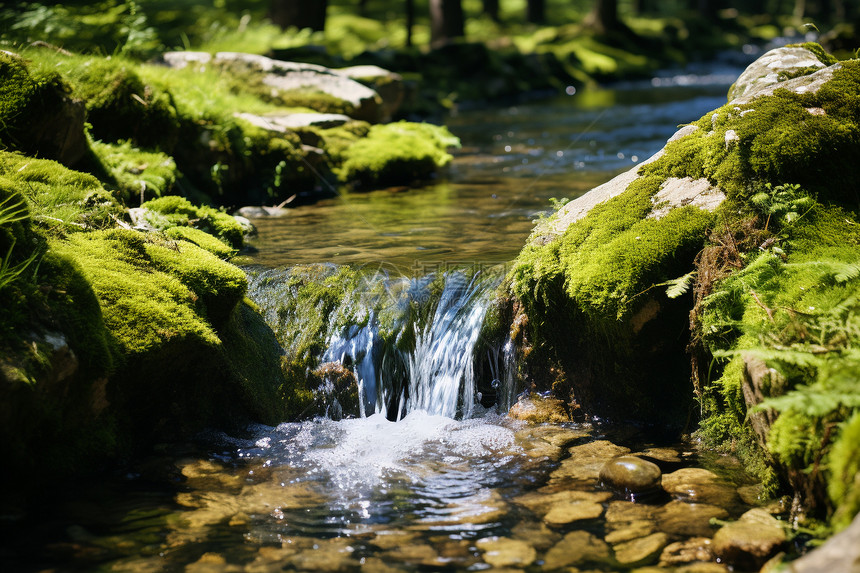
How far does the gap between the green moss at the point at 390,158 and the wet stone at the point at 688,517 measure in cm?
793

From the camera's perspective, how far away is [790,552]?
3561 mm

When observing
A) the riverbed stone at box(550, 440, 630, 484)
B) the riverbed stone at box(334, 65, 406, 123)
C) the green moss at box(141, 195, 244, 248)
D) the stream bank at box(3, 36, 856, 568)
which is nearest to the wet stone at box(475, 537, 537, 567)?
the stream bank at box(3, 36, 856, 568)

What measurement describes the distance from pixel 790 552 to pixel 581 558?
95 cm

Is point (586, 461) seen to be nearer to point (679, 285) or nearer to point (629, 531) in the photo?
point (629, 531)

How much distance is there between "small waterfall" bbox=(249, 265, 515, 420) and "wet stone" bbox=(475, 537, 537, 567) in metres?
1.96

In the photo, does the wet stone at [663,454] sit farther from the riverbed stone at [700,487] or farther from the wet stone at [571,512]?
the wet stone at [571,512]

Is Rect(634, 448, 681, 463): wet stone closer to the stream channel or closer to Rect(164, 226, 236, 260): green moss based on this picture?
the stream channel

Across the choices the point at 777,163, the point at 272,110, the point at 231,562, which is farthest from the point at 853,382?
the point at 272,110

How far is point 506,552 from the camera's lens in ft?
12.4

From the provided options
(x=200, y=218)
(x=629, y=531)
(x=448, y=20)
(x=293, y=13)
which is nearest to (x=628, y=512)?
(x=629, y=531)

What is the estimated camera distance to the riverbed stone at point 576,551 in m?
3.69

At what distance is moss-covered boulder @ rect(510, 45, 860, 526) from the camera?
4262mm

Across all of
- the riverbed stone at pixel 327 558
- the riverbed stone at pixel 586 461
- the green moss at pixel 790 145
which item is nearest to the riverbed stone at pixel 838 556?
the riverbed stone at pixel 586 461

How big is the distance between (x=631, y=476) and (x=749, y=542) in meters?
0.84
